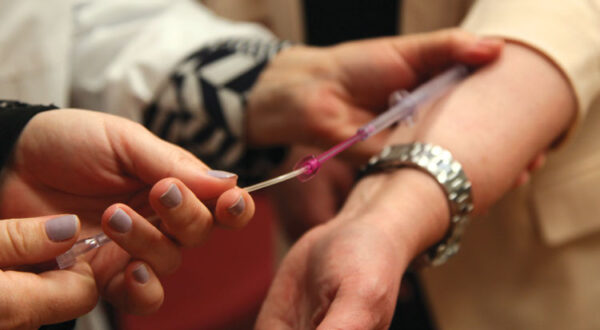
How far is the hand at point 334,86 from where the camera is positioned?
698 millimetres

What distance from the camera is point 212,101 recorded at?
765 mm

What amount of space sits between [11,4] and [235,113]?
1.19 feet

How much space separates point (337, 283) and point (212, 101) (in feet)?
1.44

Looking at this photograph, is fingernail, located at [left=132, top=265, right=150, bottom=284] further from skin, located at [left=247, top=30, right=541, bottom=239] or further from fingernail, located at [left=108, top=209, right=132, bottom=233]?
skin, located at [left=247, top=30, right=541, bottom=239]

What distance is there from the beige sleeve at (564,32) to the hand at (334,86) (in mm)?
88

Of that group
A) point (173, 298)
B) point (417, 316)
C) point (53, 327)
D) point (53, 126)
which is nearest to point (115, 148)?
point (53, 126)

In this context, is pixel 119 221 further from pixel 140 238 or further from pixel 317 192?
A: pixel 317 192

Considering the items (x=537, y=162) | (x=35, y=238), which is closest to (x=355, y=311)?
(x=35, y=238)

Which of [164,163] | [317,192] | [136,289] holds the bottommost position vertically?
[317,192]

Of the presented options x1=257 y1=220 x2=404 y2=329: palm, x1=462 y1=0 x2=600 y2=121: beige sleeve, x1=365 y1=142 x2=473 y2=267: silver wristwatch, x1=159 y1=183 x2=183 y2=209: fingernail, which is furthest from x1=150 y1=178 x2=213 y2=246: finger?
x1=462 y1=0 x2=600 y2=121: beige sleeve

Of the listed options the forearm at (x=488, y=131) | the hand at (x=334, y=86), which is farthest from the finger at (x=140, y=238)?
the hand at (x=334, y=86)

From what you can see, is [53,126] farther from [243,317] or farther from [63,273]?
[243,317]

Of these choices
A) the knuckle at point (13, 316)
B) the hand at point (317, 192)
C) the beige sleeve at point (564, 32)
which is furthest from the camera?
the hand at point (317, 192)

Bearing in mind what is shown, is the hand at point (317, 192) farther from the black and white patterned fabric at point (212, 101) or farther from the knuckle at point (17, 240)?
the knuckle at point (17, 240)
